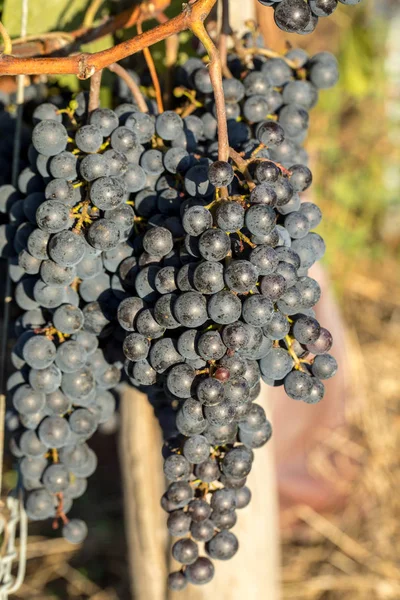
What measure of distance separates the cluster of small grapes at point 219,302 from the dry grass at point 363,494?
4.70 feet

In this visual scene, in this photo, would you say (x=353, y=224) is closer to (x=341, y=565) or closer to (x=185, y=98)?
(x=341, y=565)

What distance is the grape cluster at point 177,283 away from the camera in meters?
0.62

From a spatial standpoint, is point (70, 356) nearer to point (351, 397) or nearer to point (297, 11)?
point (297, 11)

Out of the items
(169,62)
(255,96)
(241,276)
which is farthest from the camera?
(169,62)

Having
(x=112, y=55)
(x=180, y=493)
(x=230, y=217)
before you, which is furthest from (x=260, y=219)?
(x=180, y=493)

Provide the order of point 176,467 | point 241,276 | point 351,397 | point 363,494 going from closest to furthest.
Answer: point 241,276
point 176,467
point 363,494
point 351,397

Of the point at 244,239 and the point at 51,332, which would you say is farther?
the point at 51,332

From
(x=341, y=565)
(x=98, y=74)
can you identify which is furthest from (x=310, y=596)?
(x=98, y=74)

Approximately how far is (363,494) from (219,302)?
2025 millimetres

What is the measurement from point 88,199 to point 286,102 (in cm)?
36

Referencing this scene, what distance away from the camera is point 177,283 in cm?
64

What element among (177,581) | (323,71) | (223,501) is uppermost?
(323,71)

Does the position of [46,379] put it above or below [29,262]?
below

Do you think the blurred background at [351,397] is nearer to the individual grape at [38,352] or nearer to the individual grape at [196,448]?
the individual grape at [38,352]
